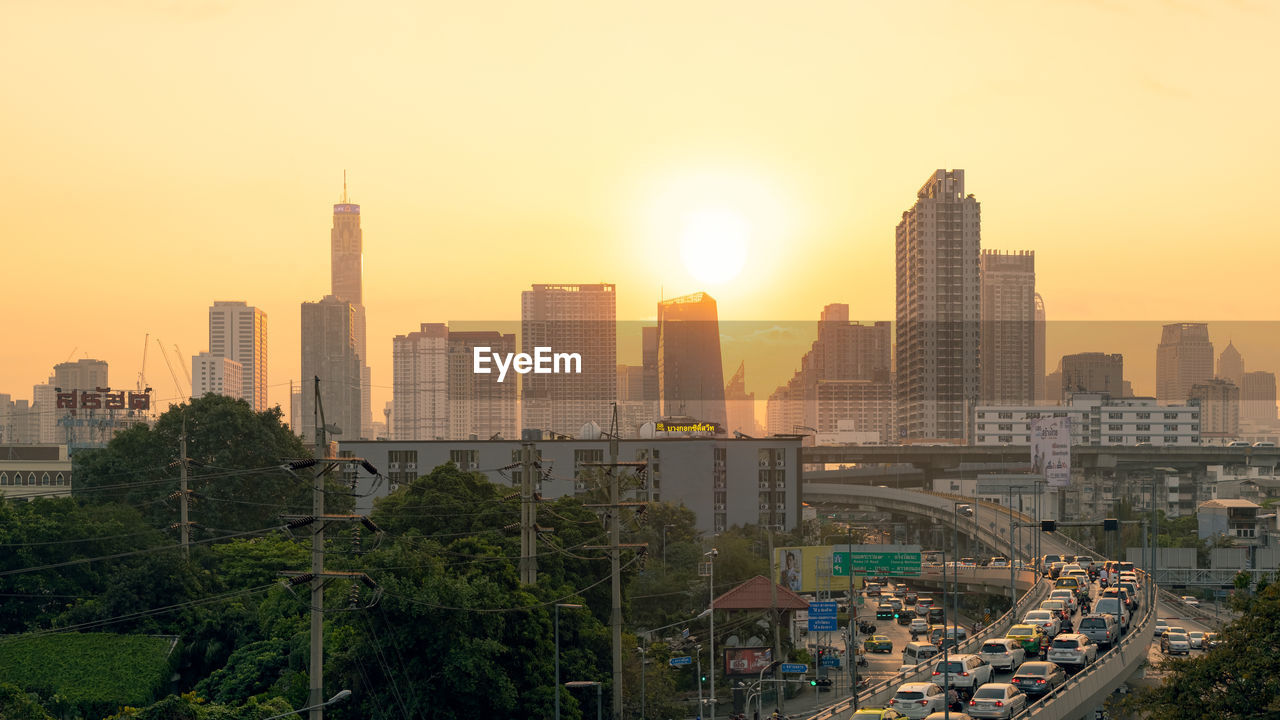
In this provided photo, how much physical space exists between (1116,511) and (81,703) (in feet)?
451

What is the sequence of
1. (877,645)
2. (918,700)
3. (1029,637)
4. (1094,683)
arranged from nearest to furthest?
1. (918,700)
2. (1094,683)
3. (1029,637)
4. (877,645)

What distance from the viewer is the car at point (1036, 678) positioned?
5956 centimetres

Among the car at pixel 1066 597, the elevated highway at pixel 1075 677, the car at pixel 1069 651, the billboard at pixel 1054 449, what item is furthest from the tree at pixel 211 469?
the billboard at pixel 1054 449

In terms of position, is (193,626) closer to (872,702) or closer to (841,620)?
(872,702)

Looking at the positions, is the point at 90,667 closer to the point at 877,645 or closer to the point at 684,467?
the point at 877,645

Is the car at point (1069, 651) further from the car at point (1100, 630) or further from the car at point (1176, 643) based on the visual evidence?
the car at point (1176, 643)

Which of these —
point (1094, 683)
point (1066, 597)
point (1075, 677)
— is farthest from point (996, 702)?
point (1066, 597)

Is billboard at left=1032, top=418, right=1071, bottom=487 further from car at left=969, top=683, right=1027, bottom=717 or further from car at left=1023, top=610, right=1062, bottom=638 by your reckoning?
car at left=969, top=683, right=1027, bottom=717

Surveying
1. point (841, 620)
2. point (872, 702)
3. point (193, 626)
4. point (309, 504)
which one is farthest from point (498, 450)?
point (872, 702)

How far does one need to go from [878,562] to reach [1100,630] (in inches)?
913

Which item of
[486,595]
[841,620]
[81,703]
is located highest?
[486,595]

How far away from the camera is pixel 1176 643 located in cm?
8038

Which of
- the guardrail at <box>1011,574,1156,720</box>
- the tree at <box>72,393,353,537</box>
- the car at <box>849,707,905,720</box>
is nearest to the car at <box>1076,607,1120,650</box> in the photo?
the guardrail at <box>1011,574,1156,720</box>

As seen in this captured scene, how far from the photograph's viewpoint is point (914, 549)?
98.1 metres
